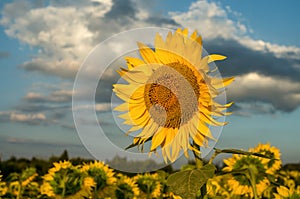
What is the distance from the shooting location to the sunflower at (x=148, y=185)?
4136 mm

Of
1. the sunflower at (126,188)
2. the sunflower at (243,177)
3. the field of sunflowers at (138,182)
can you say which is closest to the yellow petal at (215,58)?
the field of sunflowers at (138,182)

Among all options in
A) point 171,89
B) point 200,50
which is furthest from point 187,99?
point 200,50

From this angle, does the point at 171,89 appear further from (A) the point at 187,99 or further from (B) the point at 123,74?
(B) the point at 123,74

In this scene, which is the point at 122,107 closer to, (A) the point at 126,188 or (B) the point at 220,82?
(B) the point at 220,82

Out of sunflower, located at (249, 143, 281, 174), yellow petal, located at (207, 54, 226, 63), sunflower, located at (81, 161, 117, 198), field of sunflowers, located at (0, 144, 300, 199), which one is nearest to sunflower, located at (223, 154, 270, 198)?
field of sunflowers, located at (0, 144, 300, 199)

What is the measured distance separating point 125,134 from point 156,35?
42 cm

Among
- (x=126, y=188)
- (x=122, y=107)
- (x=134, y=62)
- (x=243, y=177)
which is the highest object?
(x=134, y=62)

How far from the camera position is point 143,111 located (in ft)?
5.88

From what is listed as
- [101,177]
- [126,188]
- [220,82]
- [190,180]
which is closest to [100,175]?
[101,177]

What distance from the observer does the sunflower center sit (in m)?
1.69

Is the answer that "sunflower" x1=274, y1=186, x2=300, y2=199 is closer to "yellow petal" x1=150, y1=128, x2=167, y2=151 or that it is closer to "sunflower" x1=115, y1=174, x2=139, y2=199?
"yellow petal" x1=150, y1=128, x2=167, y2=151

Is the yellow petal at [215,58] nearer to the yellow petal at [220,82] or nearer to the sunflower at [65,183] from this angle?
the yellow petal at [220,82]

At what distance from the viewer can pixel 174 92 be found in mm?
1692

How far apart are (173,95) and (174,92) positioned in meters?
0.01
